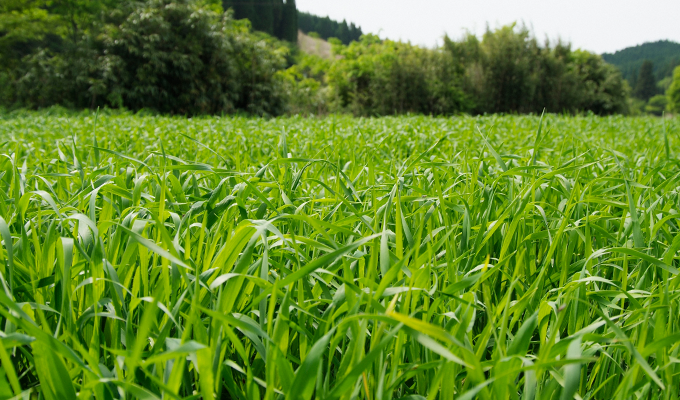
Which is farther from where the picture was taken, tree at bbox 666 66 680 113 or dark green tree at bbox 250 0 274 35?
tree at bbox 666 66 680 113

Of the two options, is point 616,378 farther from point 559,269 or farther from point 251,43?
point 251,43

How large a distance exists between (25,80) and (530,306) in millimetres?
20814

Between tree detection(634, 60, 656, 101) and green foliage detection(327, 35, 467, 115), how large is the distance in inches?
2837

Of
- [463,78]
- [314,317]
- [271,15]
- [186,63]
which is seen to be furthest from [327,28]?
[314,317]

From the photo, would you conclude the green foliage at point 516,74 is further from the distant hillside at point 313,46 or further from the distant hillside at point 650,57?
the distant hillside at point 650,57

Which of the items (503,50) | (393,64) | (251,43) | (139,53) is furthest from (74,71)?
(503,50)

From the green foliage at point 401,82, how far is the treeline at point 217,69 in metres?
0.06

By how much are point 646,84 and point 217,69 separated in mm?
86084

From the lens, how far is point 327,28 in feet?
264

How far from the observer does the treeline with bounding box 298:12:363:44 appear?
255ft

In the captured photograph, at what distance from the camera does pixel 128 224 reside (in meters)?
0.82

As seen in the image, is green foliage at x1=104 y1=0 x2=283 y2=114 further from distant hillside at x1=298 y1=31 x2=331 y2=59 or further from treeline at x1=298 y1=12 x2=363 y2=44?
treeline at x1=298 y1=12 x2=363 y2=44

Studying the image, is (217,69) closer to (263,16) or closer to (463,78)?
(463,78)

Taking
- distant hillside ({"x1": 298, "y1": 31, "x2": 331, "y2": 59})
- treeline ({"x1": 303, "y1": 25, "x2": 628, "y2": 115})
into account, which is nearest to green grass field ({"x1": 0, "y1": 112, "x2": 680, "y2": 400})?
treeline ({"x1": 303, "y1": 25, "x2": 628, "y2": 115})
